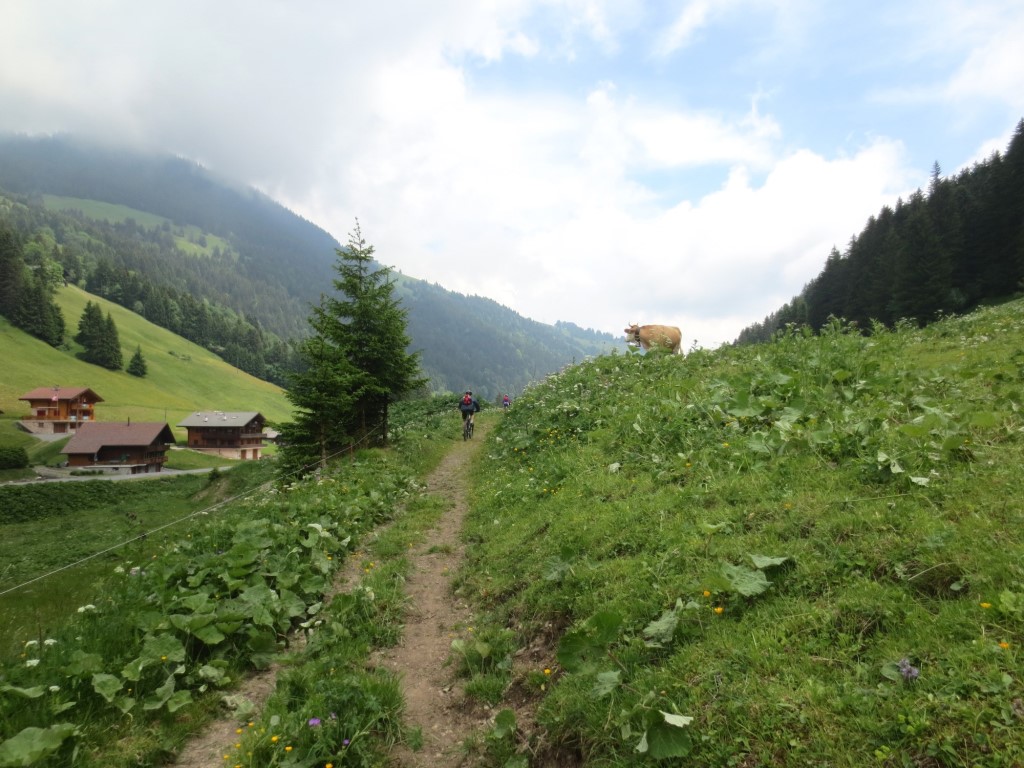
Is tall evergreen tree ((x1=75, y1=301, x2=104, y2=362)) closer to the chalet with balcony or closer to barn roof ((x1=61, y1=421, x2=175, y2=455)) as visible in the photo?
the chalet with balcony

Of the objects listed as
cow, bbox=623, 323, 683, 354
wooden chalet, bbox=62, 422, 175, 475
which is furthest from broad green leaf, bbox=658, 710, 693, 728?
wooden chalet, bbox=62, 422, 175, 475

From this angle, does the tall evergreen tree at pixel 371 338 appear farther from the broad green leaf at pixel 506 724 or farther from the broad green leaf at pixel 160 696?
the broad green leaf at pixel 506 724

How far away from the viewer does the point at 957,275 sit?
65.8 m

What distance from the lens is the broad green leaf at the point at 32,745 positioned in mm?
4375

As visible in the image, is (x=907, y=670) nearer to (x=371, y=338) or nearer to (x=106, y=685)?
(x=106, y=685)

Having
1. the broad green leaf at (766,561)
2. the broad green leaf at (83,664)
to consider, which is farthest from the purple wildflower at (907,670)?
the broad green leaf at (83,664)

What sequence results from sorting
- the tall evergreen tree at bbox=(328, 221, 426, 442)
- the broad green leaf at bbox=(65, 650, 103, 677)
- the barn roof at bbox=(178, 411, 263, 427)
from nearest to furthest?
the broad green leaf at bbox=(65, 650, 103, 677), the tall evergreen tree at bbox=(328, 221, 426, 442), the barn roof at bbox=(178, 411, 263, 427)

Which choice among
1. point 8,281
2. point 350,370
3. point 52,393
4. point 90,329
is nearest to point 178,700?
point 350,370

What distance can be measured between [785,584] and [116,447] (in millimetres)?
109649

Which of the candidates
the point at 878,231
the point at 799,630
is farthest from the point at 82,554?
the point at 878,231

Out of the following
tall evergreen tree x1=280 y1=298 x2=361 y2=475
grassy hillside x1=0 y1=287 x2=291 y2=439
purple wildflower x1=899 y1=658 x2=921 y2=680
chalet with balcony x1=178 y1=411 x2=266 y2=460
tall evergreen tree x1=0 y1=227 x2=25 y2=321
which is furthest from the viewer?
tall evergreen tree x1=0 y1=227 x2=25 y2=321

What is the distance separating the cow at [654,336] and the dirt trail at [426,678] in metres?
16.2

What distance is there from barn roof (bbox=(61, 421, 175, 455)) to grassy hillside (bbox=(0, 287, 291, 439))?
22.8m

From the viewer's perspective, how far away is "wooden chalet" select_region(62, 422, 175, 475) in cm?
8544
